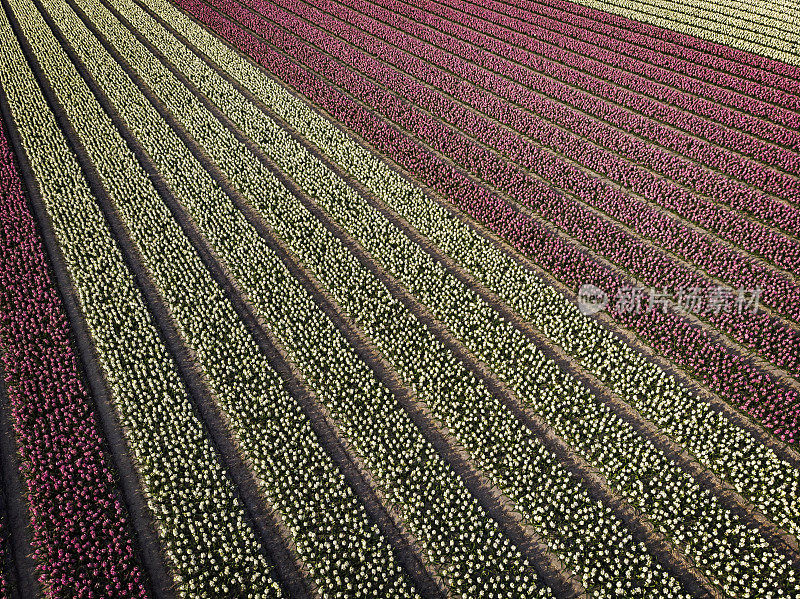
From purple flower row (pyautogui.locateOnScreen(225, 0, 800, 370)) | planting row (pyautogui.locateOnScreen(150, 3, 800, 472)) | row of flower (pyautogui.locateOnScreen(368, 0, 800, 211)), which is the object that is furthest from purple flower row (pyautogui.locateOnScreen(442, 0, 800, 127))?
planting row (pyautogui.locateOnScreen(150, 3, 800, 472))

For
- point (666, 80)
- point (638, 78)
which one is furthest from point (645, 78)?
point (666, 80)

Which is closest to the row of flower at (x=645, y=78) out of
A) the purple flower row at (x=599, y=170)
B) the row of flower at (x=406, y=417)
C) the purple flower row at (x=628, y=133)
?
the purple flower row at (x=628, y=133)

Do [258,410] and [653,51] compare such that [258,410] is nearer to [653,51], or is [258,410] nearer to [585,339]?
[585,339]

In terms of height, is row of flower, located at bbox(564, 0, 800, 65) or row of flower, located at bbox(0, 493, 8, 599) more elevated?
row of flower, located at bbox(564, 0, 800, 65)

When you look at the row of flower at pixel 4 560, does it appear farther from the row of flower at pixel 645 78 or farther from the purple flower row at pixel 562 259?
the row of flower at pixel 645 78

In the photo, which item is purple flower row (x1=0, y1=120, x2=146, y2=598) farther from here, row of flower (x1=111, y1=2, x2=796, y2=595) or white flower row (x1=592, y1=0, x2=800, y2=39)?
white flower row (x1=592, y1=0, x2=800, y2=39)

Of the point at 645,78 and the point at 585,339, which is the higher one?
the point at 645,78

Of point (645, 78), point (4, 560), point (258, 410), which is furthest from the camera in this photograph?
point (645, 78)

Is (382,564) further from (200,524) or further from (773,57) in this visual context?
(773,57)
